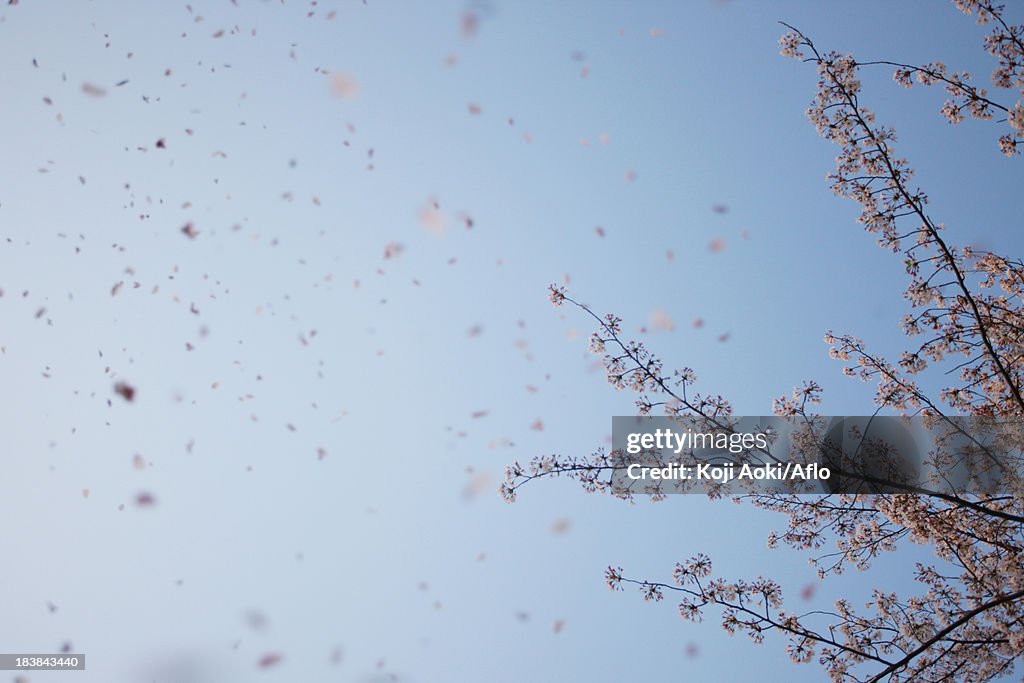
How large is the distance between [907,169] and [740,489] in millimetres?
2376

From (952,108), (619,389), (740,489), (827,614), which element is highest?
(952,108)

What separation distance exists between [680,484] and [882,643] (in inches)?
71.7

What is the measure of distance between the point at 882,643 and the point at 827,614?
641 millimetres

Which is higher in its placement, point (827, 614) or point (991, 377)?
point (991, 377)

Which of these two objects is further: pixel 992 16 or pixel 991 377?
pixel 991 377

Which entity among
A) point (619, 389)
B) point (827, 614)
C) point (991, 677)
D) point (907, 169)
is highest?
point (907, 169)

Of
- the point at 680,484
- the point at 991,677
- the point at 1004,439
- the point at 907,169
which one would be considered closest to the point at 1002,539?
the point at 1004,439

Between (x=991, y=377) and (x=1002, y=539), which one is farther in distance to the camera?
(x=991, y=377)

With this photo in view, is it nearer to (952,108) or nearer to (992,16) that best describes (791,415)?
(952,108)

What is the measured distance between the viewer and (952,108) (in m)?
3.98

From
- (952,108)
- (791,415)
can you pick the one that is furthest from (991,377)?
(952,108)

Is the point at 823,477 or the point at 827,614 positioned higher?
the point at 823,477

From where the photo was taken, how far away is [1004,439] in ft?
12.9

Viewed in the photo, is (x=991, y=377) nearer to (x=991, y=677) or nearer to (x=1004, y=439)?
(x=1004, y=439)
